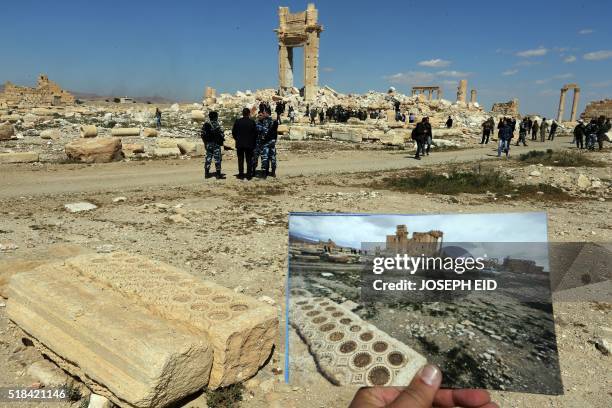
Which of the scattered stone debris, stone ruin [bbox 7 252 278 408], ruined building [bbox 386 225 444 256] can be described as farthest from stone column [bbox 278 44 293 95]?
ruined building [bbox 386 225 444 256]

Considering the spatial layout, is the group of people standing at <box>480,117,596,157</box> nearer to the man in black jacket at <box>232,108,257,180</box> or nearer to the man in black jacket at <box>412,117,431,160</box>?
the man in black jacket at <box>412,117,431,160</box>

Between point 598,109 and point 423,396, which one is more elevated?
point 598,109

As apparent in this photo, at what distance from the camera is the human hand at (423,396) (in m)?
1.66

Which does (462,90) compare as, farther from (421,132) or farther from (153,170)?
(153,170)

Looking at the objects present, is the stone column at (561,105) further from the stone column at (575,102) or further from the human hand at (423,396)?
the human hand at (423,396)

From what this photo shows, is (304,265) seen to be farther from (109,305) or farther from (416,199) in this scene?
(416,199)

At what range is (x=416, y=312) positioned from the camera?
1.92 metres

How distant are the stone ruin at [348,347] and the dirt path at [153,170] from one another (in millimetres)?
8266

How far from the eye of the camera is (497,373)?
6.65ft

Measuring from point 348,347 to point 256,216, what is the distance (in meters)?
5.40

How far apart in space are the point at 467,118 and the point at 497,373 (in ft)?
116


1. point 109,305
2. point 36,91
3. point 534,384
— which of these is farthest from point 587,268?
point 36,91

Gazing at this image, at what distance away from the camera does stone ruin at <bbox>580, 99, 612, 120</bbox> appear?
1633 inches

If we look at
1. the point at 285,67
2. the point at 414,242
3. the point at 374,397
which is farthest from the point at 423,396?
the point at 285,67
